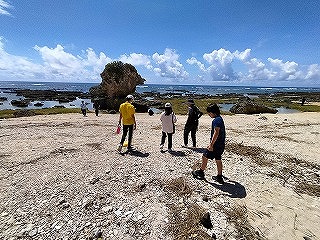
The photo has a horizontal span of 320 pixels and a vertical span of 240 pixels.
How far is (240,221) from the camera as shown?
671 centimetres

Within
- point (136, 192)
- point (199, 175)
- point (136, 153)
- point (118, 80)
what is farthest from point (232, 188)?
point (118, 80)

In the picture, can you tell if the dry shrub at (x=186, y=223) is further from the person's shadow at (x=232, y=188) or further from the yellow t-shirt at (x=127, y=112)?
the yellow t-shirt at (x=127, y=112)

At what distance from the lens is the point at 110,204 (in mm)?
7492

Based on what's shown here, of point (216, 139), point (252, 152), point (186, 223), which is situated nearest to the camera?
point (186, 223)

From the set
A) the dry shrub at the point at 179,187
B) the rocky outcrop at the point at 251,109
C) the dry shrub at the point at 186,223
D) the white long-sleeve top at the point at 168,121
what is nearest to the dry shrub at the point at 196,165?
the dry shrub at the point at 179,187

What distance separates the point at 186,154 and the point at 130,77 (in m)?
51.5

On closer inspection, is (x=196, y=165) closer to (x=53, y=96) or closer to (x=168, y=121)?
(x=168, y=121)

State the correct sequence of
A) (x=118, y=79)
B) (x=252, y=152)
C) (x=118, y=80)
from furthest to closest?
(x=118, y=79), (x=118, y=80), (x=252, y=152)

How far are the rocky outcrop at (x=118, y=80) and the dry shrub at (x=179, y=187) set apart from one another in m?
49.3

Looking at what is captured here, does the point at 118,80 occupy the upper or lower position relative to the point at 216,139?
lower

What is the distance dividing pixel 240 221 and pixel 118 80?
5709 centimetres

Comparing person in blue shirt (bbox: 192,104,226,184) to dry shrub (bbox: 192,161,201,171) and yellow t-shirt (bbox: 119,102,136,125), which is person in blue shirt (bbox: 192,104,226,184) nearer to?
dry shrub (bbox: 192,161,201,171)

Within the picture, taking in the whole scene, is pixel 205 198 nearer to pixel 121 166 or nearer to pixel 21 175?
pixel 121 166

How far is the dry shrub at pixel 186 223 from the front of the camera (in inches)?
235
